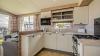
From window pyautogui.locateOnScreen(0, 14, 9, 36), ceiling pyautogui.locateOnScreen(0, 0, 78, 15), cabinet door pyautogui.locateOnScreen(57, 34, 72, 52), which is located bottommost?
cabinet door pyautogui.locateOnScreen(57, 34, 72, 52)

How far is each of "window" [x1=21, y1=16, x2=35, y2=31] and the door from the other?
1.62 metres

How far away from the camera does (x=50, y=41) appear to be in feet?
13.0

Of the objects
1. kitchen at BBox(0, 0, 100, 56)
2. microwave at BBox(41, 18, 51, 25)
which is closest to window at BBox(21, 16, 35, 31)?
kitchen at BBox(0, 0, 100, 56)

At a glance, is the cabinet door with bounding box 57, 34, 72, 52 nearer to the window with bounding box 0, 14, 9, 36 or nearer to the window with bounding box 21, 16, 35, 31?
the window with bounding box 21, 16, 35, 31

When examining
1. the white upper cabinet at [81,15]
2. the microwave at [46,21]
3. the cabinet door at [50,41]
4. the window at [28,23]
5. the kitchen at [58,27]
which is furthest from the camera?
the window at [28,23]

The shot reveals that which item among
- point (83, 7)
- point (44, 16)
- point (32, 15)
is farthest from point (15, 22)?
point (83, 7)

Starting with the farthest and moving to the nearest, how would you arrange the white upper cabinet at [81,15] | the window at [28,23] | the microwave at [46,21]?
the window at [28,23] < the microwave at [46,21] < the white upper cabinet at [81,15]

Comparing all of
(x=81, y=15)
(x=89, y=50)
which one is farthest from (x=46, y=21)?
(x=89, y=50)

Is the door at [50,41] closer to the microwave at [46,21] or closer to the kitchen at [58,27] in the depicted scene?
the kitchen at [58,27]

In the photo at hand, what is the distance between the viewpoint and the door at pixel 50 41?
12.6 ft

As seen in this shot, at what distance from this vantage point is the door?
3.85m

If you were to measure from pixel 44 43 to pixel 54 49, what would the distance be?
1.87 feet

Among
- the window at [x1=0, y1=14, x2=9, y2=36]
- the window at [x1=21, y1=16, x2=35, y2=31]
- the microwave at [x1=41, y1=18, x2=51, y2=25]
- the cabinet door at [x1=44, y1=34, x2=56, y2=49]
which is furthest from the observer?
the window at [x1=21, y1=16, x2=35, y2=31]

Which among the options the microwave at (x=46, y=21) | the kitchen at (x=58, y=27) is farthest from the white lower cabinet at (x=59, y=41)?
the microwave at (x=46, y=21)
